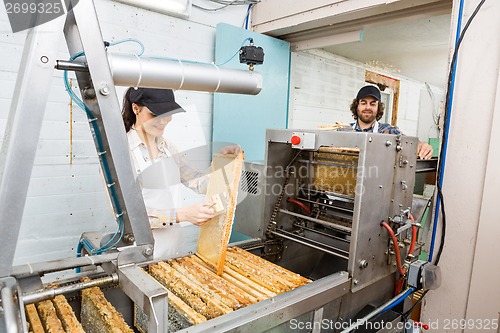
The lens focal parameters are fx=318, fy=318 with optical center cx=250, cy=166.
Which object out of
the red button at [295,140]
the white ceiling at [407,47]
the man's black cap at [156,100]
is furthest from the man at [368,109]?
the man's black cap at [156,100]

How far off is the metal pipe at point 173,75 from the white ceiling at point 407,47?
186cm

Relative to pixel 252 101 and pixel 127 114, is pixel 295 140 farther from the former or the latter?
pixel 252 101

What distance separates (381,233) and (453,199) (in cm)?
75

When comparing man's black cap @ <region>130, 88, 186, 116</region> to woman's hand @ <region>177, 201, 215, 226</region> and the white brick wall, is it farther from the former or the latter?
the white brick wall

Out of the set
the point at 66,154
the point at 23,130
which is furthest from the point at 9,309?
the point at 66,154

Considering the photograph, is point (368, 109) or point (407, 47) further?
point (407, 47)

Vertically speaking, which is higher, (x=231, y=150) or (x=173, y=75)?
(x=173, y=75)

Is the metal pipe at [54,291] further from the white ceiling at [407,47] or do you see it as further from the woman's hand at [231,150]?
the white ceiling at [407,47]

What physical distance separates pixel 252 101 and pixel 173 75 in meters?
1.99

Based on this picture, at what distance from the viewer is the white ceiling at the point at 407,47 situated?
106 inches

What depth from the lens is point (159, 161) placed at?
160 centimetres

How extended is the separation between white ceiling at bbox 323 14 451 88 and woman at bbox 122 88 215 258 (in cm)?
183

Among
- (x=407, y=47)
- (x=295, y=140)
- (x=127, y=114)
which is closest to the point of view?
(x=295, y=140)

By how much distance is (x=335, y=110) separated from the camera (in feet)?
13.6
